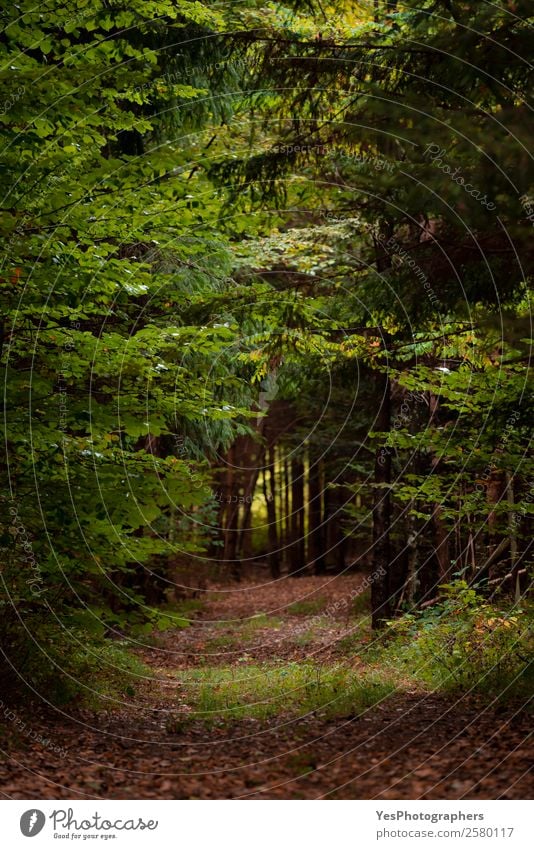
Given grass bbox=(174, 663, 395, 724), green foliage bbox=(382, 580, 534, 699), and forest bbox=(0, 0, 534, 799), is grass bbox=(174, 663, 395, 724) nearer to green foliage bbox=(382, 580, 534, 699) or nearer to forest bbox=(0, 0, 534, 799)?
forest bbox=(0, 0, 534, 799)

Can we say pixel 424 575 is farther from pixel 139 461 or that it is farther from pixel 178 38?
pixel 178 38

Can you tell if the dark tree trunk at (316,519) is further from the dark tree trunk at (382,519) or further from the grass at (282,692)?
the grass at (282,692)

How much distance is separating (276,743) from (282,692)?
2.98 m

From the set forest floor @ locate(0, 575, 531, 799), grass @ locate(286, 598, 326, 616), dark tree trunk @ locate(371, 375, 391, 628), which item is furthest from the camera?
grass @ locate(286, 598, 326, 616)

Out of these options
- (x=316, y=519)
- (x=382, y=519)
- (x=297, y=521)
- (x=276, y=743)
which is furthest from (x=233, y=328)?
(x=297, y=521)

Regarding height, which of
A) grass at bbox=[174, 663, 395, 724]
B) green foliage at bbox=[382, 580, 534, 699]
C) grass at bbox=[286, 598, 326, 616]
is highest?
green foliage at bbox=[382, 580, 534, 699]

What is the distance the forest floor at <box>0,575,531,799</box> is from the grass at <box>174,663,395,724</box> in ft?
0.09

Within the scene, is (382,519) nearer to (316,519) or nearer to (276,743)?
(276,743)

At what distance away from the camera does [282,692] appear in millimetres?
11016

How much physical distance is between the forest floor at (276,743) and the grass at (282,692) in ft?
0.09

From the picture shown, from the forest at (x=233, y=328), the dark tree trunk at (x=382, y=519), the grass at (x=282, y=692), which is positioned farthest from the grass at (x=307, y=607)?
the forest at (x=233, y=328)

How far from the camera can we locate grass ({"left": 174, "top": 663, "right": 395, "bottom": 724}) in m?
9.42

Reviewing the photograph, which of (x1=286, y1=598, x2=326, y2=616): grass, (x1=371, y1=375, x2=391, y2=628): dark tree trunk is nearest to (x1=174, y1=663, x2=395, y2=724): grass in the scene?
(x1=371, y1=375, x2=391, y2=628): dark tree trunk

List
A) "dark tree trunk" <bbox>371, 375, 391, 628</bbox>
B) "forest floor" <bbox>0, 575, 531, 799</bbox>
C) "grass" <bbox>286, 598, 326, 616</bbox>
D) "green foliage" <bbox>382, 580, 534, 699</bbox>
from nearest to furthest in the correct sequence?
"forest floor" <bbox>0, 575, 531, 799</bbox>
"green foliage" <bbox>382, 580, 534, 699</bbox>
"dark tree trunk" <bbox>371, 375, 391, 628</bbox>
"grass" <bbox>286, 598, 326, 616</bbox>
